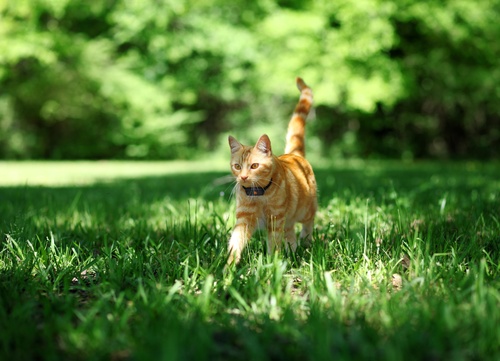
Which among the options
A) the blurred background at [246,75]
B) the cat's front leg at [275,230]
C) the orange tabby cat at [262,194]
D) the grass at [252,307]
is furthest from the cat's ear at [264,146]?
the blurred background at [246,75]

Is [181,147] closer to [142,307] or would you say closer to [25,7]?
[25,7]

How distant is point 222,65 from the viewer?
1744 centimetres

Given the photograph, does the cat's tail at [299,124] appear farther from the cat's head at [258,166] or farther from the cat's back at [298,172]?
the cat's head at [258,166]

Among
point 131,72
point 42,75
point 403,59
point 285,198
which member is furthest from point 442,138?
point 285,198

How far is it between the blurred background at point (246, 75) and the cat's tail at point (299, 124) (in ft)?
29.3

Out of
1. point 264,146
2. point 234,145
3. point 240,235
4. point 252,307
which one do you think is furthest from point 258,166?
point 252,307

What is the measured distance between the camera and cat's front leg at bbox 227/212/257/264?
226cm

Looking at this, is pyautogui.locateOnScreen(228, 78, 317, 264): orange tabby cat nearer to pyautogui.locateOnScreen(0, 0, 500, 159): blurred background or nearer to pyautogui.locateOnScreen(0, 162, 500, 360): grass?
pyautogui.locateOnScreen(0, 162, 500, 360): grass

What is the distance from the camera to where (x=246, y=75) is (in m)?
16.7

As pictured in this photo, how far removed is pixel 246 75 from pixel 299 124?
1408 centimetres

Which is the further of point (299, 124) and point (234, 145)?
point (299, 124)

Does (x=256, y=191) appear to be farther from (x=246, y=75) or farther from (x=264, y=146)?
(x=246, y=75)

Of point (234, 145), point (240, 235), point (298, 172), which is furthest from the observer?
point (298, 172)

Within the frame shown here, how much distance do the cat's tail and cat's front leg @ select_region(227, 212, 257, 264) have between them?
2.85ft
